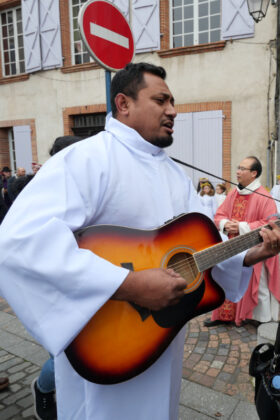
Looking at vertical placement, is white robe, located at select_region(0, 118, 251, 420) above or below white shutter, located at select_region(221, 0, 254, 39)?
below

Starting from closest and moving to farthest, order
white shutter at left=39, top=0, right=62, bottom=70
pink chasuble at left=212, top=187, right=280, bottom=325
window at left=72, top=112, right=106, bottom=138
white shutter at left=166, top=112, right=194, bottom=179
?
pink chasuble at left=212, top=187, right=280, bottom=325 → white shutter at left=166, top=112, right=194, bottom=179 → white shutter at left=39, top=0, right=62, bottom=70 → window at left=72, top=112, right=106, bottom=138

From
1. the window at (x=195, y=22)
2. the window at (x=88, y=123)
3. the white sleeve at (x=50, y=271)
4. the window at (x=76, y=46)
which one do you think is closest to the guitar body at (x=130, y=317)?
the white sleeve at (x=50, y=271)

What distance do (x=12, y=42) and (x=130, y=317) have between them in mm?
13523

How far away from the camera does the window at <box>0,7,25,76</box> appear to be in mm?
12180

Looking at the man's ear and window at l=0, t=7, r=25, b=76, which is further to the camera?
window at l=0, t=7, r=25, b=76

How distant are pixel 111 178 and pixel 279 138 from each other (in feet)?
Answer: 22.7

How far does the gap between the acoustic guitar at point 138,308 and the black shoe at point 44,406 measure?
1364 millimetres

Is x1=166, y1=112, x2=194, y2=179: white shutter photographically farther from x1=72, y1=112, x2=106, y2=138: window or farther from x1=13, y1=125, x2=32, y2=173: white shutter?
x1=13, y1=125, x2=32, y2=173: white shutter

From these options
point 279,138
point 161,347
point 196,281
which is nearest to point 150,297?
point 161,347

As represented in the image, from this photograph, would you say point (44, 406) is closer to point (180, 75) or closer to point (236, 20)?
point (180, 75)

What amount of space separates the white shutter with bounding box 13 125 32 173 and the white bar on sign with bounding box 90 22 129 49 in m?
9.81

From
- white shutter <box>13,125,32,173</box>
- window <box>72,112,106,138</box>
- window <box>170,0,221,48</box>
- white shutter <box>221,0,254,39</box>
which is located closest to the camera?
white shutter <box>221,0,254,39</box>

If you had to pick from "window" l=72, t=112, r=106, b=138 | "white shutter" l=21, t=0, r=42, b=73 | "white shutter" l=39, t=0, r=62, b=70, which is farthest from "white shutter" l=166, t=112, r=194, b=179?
"white shutter" l=21, t=0, r=42, b=73

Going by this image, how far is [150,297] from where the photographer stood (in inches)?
52.9
